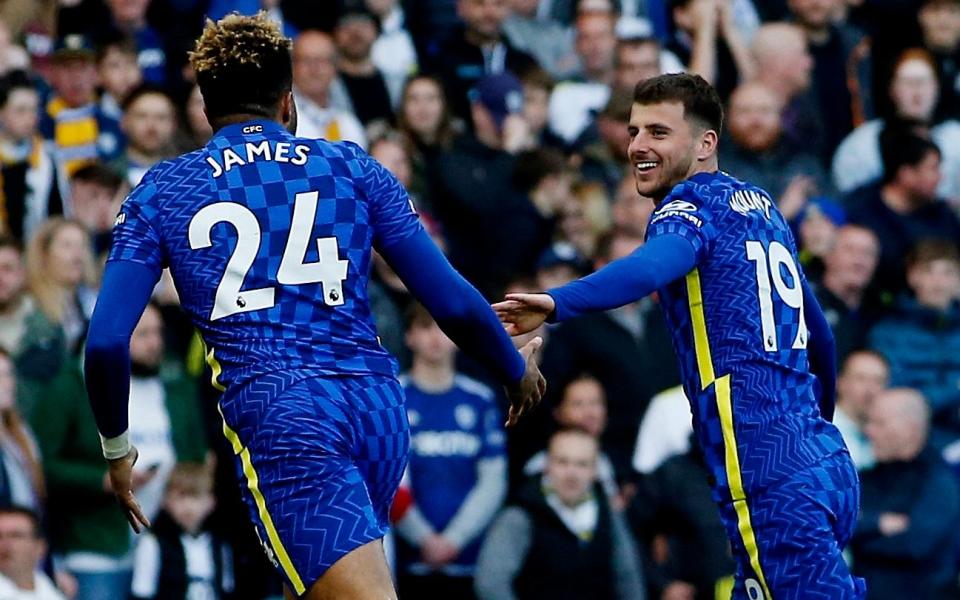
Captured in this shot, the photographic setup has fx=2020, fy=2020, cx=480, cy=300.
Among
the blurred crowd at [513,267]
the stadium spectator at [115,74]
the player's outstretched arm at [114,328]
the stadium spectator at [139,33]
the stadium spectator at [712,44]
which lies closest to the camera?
the player's outstretched arm at [114,328]

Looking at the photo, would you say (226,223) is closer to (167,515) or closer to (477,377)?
(167,515)

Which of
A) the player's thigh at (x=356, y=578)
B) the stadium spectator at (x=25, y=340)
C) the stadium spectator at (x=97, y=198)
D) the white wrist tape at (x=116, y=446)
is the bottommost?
the player's thigh at (x=356, y=578)

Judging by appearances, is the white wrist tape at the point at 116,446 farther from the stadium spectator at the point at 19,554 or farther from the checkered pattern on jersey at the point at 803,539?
the stadium spectator at the point at 19,554

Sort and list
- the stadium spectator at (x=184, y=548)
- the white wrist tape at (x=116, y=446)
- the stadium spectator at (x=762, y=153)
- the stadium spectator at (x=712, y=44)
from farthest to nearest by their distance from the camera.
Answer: the stadium spectator at (x=712, y=44) < the stadium spectator at (x=762, y=153) < the stadium spectator at (x=184, y=548) < the white wrist tape at (x=116, y=446)

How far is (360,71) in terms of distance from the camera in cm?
1353

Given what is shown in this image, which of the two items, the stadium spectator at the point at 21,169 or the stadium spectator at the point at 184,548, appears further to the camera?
the stadium spectator at the point at 21,169

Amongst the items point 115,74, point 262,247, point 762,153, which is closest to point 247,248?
point 262,247

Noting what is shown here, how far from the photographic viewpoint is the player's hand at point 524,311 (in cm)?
686

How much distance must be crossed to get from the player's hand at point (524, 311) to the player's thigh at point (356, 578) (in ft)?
3.38

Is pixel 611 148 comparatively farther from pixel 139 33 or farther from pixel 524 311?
pixel 524 311

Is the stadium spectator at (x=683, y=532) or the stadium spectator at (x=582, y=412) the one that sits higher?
the stadium spectator at (x=582, y=412)

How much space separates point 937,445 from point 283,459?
7.13 meters

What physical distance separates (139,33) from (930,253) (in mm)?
5317

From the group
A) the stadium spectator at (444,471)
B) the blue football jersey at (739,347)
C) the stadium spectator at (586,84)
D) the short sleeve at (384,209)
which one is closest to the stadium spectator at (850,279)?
the stadium spectator at (586,84)
